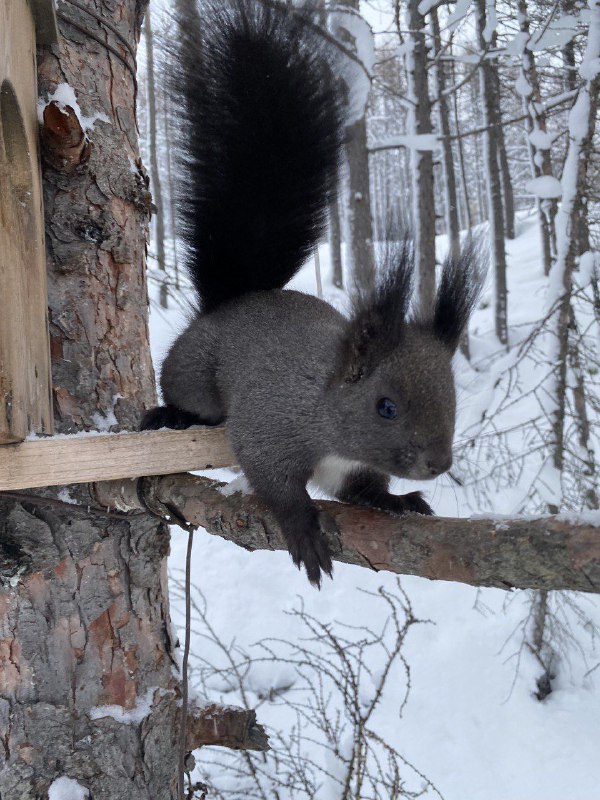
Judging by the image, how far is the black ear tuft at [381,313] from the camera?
135 centimetres

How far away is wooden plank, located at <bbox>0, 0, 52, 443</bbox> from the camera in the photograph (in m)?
1.30

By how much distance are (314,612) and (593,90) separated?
11.7 feet

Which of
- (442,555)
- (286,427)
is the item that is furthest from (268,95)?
(442,555)

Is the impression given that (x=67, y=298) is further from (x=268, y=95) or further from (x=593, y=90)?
(x=593, y=90)

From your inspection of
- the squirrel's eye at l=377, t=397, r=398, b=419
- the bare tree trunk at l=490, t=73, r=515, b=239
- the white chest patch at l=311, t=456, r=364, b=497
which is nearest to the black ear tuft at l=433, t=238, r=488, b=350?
the squirrel's eye at l=377, t=397, r=398, b=419

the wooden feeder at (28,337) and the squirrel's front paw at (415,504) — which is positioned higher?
the wooden feeder at (28,337)

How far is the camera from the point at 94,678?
5.09 ft

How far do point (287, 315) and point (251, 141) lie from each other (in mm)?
499

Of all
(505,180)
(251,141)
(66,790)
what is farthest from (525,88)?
(505,180)

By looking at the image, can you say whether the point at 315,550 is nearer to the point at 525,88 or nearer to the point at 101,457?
the point at 101,457

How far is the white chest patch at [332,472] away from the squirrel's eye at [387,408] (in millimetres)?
158

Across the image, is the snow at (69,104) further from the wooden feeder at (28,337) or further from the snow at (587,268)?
the snow at (587,268)

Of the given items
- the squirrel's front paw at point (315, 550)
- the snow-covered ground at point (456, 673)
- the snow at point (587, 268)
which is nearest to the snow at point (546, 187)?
the snow at point (587, 268)

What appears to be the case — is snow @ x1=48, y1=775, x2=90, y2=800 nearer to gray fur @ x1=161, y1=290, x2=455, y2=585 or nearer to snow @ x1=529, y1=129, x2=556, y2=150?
gray fur @ x1=161, y1=290, x2=455, y2=585
